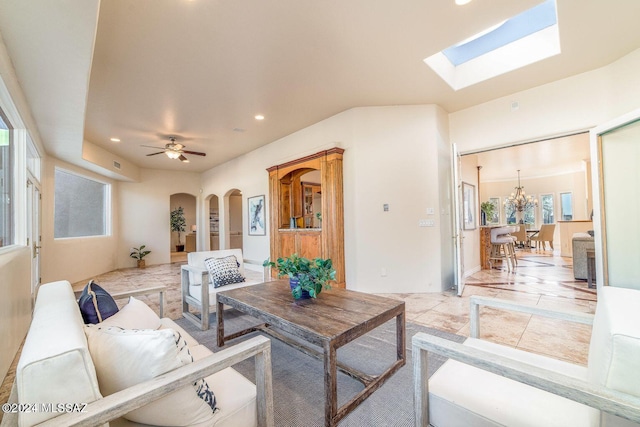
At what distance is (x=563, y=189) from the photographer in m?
10.0

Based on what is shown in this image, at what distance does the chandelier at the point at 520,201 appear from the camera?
10.4m

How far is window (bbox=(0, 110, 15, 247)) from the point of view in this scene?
2.72 meters

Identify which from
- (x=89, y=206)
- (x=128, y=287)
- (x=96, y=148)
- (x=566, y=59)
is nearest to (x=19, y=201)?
(x=128, y=287)

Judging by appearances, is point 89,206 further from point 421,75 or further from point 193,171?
point 421,75

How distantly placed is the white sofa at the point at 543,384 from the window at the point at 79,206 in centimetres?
710

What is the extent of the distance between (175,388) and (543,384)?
1261 millimetres

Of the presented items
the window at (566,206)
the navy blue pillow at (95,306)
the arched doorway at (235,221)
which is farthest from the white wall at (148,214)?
the window at (566,206)

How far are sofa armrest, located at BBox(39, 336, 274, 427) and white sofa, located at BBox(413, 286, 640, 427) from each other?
68cm

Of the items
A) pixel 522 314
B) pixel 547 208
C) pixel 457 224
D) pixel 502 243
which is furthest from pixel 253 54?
pixel 547 208

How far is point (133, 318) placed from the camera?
161 centimetres

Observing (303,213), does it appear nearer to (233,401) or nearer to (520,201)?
(233,401)

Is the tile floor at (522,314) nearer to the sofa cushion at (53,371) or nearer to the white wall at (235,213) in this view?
the sofa cushion at (53,371)

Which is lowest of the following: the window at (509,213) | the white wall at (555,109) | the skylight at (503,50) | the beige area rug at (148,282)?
the beige area rug at (148,282)

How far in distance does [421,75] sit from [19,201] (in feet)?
16.9
